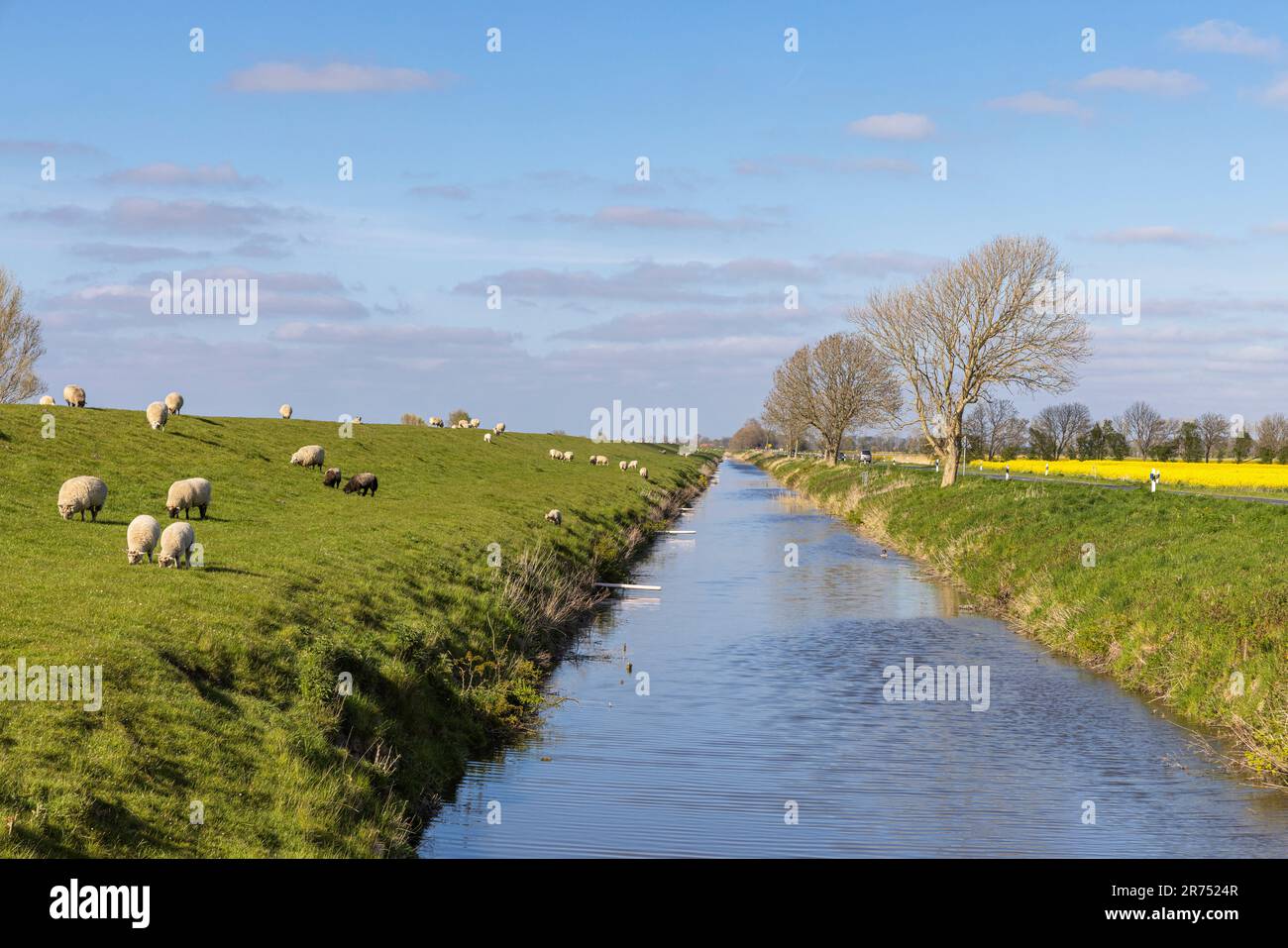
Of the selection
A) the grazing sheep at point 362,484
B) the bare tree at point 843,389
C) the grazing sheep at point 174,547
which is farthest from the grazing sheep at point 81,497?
the bare tree at point 843,389

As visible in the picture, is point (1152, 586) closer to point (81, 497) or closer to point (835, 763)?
point (835, 763)

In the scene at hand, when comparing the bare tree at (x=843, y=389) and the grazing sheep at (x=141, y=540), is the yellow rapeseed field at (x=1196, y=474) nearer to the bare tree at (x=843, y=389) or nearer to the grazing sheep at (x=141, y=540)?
the bare tree at (x=843, y=389)

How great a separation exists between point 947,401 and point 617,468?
122 ft

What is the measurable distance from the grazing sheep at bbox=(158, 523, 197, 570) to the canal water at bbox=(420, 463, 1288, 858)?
8562 mm

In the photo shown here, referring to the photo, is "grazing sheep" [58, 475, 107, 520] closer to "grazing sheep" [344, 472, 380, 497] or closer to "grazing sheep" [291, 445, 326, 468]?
"grazing sheep" [344, 472, 380, 497]

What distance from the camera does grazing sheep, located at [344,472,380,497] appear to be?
1801 inches

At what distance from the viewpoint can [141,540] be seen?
915 inches

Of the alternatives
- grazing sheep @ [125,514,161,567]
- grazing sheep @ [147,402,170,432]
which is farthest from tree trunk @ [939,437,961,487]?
grazing sheep @ [125,514,161,567]

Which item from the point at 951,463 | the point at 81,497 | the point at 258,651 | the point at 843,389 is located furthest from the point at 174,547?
the point at 843,389

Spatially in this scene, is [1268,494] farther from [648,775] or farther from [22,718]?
[22,718]

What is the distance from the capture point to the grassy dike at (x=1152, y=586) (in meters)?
20.8

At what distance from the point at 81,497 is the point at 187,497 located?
124 inches
